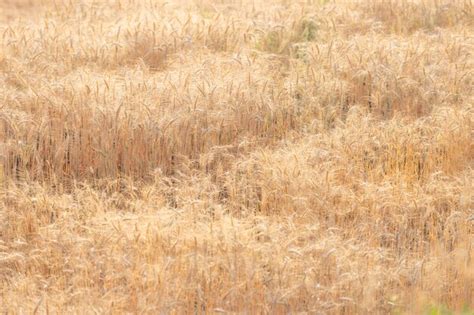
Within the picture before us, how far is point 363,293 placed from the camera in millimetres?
4137

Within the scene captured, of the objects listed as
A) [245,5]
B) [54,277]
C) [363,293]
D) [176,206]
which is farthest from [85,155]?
[245,5]

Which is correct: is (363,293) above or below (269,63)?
below

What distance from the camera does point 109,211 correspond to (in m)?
4.88

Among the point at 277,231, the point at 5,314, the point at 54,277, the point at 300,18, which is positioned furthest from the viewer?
the point at 300,18

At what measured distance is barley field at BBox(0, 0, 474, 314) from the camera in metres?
4.23

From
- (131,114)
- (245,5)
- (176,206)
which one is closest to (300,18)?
(245,5)

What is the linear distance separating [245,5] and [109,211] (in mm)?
3861

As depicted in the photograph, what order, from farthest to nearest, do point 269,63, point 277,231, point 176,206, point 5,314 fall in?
point 269,63, point 176,206, point 277,231, point 5,314

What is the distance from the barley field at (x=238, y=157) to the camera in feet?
13.9

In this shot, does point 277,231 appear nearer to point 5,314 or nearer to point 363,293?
point 363,293

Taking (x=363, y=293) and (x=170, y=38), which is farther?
(x=170, y=38)

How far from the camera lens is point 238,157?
573 cm

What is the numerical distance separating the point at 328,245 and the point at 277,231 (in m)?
0.32

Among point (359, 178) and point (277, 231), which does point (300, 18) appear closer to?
point (359, 178)
